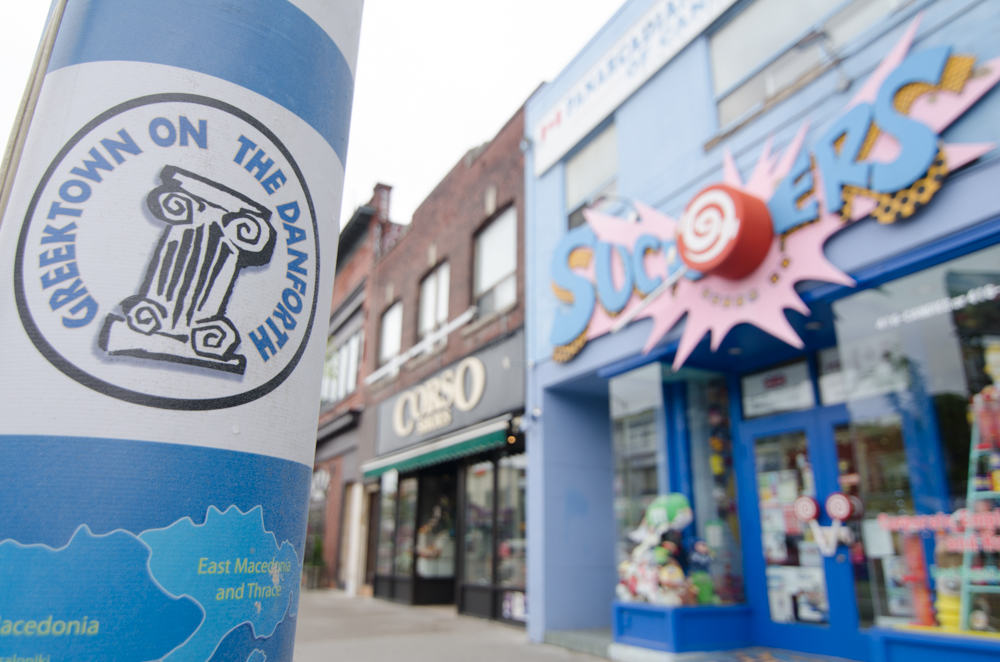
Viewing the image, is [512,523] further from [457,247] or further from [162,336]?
[162,336]

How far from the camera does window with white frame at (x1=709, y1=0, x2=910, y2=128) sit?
5898 mm

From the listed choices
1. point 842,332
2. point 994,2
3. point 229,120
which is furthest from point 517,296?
point 229,120

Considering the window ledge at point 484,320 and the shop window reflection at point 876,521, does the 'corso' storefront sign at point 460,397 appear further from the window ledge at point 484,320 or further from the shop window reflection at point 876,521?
the shop window reflection at point 876,521

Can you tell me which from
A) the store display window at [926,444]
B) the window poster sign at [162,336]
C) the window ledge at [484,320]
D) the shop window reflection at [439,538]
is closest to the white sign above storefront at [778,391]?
the store display window at [926,444]

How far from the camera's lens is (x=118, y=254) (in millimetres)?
2016

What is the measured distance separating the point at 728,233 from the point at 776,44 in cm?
230

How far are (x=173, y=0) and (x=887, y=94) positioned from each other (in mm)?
5076

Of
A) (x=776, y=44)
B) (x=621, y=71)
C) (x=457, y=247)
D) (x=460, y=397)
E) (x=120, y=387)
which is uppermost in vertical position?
(x=621, y=71)

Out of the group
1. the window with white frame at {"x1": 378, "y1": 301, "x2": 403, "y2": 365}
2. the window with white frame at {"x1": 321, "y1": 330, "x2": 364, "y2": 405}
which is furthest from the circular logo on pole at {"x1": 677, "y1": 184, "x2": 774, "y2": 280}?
the window with white frame at {"x1": 321, "y1": 330, "x2": 364, "y2": 405}

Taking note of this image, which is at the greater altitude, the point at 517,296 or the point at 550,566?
the point at 517,296

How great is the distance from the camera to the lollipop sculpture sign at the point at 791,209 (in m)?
4.84

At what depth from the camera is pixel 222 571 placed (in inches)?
78.5

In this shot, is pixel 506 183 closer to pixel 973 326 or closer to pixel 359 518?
pixel 973 326

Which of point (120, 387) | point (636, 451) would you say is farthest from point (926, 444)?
point (120, 387)
